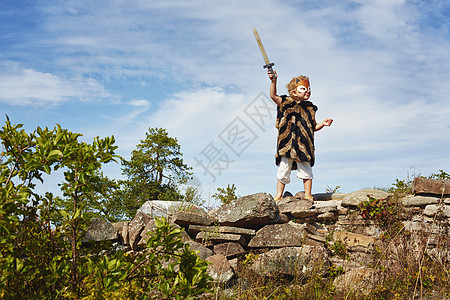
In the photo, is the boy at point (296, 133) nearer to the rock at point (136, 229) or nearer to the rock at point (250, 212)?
the rock at point (250, 212)

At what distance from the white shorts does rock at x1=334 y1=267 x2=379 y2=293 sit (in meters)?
2.82

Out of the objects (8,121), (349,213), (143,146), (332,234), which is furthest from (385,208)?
(8,121)

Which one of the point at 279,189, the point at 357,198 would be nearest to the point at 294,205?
the point at 279,189

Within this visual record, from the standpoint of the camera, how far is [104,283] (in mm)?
2723

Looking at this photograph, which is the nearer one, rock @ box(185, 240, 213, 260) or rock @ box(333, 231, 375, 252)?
rock @ box(185, 240, 213, 260)

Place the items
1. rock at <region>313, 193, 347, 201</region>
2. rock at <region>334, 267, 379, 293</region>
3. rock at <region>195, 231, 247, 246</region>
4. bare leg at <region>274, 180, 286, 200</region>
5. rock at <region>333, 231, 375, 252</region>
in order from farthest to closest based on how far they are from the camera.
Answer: rock at <region>313, 193, 347, 201</region>, bare leg at <region>274, 180, 286, 200</region>, rock at <region>333, 231, 375, 252</region>, rock at <region>195, 231, 247, 246</region>, rock at <region>334, 267, 379, 293</region>

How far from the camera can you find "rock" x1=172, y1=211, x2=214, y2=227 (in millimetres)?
6601

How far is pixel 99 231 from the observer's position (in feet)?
21.0

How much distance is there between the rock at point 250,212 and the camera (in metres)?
6.57

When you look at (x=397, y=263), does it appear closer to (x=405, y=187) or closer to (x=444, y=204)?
(x=444, y=204)

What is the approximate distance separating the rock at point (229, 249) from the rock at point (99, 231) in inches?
68.4

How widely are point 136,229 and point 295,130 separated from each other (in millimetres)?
3918

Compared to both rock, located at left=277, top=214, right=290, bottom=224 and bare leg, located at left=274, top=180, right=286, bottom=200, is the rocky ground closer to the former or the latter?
rock, located at left=277, top=214, right=290, bottom=224

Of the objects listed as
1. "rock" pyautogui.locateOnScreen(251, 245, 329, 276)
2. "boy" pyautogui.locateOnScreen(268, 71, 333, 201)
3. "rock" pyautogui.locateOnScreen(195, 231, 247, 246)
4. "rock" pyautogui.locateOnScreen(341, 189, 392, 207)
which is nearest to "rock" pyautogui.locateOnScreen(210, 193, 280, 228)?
"rock" pyautogui.locateOnScreen(195, 231, 247, 246)
